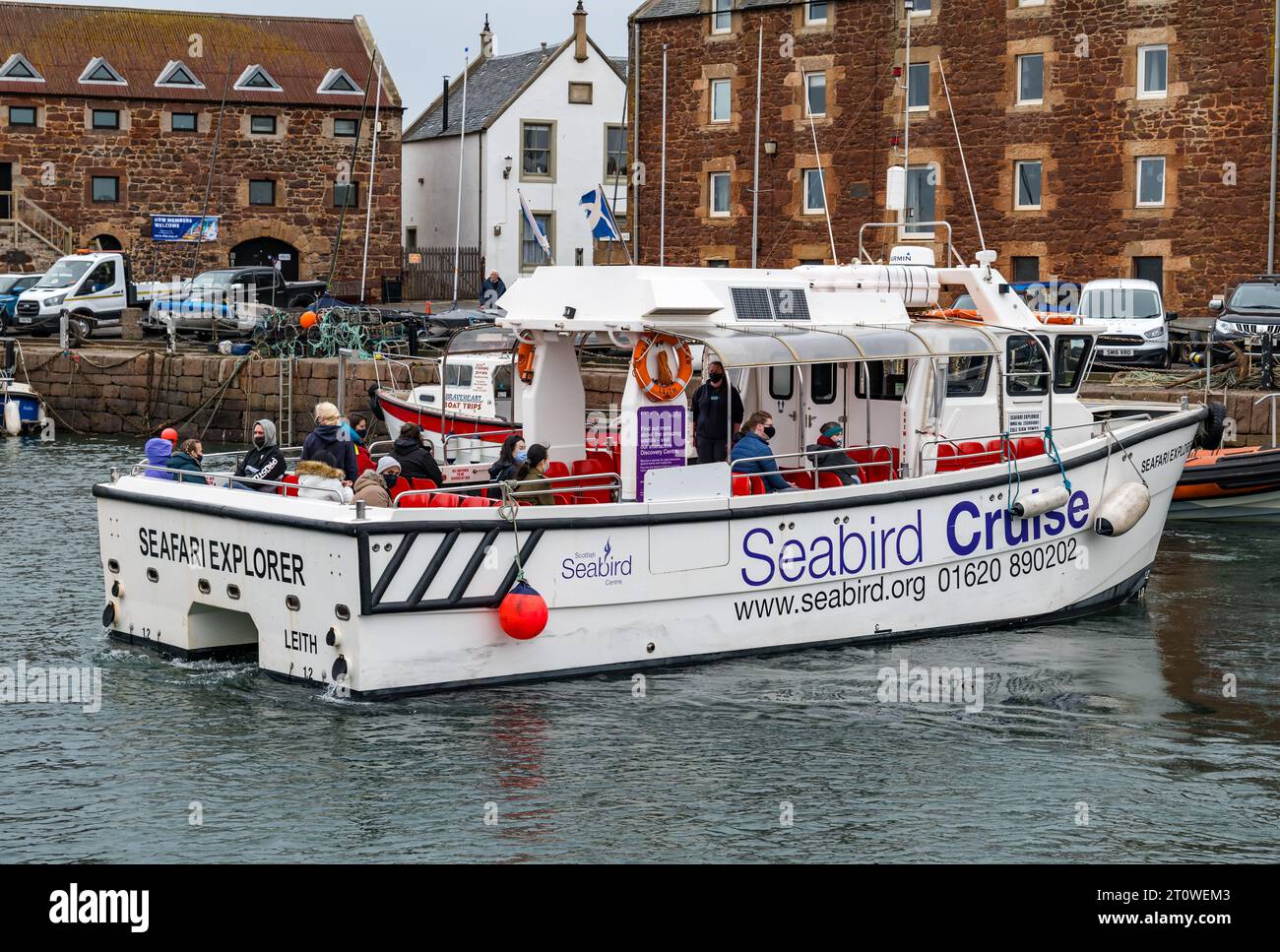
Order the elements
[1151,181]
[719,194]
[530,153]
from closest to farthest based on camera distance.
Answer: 1. [1151,181]
2. [719,194]
3. [530,153]

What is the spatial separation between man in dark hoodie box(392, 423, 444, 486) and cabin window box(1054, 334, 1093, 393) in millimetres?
5183

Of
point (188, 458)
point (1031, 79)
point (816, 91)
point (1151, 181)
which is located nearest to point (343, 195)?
point (816, 91)

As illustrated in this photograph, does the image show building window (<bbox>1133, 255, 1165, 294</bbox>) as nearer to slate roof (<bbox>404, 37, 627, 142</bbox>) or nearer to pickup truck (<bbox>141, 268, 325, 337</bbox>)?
pickup truck (<bbox>141, 268, 325, 337</bbox>)

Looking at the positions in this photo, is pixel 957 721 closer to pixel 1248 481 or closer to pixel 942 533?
pixel 942 533

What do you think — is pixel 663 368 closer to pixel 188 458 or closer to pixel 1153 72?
pixel 188 458

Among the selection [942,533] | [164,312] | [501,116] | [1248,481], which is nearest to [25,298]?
[164,312]

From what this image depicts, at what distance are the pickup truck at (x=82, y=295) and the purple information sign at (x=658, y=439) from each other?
78.2 feet

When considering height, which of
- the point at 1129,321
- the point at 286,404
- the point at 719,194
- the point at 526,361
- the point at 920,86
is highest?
the point at 920,86

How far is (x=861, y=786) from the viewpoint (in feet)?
34.0

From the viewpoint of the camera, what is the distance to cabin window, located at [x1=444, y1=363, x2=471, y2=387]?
23266mm

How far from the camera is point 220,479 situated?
12664mm

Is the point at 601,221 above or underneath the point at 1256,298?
above

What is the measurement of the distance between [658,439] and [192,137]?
1524 inches

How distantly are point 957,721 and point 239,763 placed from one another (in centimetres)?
452
